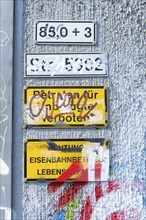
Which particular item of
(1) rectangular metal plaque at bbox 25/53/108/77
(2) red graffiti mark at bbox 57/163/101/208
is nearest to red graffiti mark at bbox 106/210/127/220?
(2) red graffiti mark at bbox 57/163/101/208

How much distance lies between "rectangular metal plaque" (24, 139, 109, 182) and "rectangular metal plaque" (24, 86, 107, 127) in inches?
5.2

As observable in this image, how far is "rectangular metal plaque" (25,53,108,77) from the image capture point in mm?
3488

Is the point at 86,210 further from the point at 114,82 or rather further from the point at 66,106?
the point at 114,82

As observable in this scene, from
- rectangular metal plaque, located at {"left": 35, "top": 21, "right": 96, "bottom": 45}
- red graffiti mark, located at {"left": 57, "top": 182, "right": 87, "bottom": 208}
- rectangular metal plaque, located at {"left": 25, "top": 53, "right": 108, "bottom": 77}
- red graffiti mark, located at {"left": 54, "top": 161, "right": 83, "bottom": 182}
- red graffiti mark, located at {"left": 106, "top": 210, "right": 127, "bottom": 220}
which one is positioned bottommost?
red graffiti mark, located at {"left": 106, "top": 210, "right": 127, "bottom": 220}

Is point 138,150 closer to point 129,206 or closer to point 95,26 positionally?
point 129,206

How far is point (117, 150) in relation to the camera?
11.3 feet

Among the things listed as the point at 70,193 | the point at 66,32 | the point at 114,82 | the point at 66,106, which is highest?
the point at 66,32

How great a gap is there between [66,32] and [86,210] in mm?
1257

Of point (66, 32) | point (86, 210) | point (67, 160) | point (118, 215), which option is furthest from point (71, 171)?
point (66, 32)

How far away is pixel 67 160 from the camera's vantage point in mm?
3432

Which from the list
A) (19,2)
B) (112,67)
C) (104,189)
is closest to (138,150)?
(104,189)

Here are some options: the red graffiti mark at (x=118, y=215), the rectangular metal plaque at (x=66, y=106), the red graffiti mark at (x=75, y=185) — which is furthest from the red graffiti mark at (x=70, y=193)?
the rectangular metal plaque at (x=66, y=106)

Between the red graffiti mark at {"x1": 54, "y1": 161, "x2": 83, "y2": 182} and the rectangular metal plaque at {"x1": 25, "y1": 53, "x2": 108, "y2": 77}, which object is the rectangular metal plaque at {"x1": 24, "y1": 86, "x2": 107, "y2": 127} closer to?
the rectangular metal plaque at {"x1": 25, "y1": 53, "x2": 108, "y2": 77}

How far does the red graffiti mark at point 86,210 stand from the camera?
3.42m
